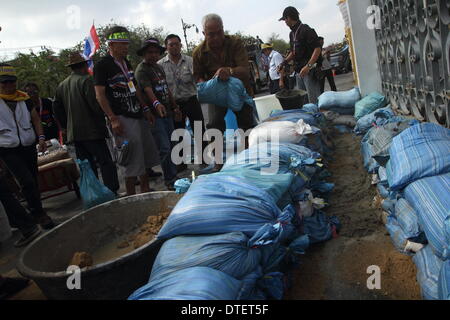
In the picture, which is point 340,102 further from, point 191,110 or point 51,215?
point 51,215

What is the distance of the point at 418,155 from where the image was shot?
2.04 m

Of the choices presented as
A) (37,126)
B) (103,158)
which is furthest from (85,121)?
(37,126)

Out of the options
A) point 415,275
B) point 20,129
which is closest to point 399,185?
point 415,275

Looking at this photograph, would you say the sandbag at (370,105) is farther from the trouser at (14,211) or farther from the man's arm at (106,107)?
the trouser at (14,211)

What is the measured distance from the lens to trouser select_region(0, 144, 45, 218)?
3352 mm

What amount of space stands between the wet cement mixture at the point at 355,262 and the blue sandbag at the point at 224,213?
417 mm

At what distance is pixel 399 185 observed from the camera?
204 cm

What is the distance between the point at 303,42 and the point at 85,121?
3468mm

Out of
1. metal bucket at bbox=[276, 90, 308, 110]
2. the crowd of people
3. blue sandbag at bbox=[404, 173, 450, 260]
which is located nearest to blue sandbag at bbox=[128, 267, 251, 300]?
blue sandbag at bbox=[404, 173, 450, 260]

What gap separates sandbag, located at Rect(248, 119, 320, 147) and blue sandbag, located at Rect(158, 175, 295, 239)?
4.51ft

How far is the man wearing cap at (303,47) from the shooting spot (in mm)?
5414

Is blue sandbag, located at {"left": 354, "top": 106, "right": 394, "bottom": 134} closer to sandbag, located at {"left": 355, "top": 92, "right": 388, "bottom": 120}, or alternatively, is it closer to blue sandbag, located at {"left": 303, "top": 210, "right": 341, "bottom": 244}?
sandbag, located at {"left": 355, "top": 92, "right": 388, "bottom": 120}
